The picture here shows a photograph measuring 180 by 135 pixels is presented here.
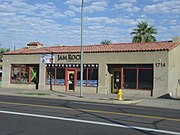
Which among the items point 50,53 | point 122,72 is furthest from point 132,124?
point 50,53

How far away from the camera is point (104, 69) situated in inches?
1122

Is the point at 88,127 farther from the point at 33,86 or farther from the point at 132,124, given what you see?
the point at 33,86

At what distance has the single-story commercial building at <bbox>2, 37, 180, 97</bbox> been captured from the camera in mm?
25891

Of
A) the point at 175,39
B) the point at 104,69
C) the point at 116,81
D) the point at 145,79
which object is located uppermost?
the point at 175,39

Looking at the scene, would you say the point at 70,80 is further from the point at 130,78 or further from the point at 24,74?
A: the point at 130,78

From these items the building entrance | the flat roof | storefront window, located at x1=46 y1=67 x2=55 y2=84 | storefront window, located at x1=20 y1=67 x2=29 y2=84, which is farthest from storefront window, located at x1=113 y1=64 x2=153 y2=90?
storefront window, located at x1=20 y1=67 x2=29 y2=84

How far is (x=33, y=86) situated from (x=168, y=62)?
48.1 ft

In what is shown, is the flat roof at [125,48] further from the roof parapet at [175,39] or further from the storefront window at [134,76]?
the storefront window at [134,76]

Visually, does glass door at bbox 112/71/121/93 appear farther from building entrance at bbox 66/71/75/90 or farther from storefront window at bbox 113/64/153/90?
building entrance at bbox 66/71/75/90

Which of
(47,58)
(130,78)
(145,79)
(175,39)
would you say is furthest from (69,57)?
(175,39)

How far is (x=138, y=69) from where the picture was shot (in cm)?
2695

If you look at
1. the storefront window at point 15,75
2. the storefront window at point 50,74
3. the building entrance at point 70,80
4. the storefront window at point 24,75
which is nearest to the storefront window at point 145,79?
the building entrance at point 70,80

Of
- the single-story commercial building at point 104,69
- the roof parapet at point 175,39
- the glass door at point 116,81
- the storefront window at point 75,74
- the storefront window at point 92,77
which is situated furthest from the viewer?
the storefront window at point 75,74

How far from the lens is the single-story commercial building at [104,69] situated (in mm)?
25891
